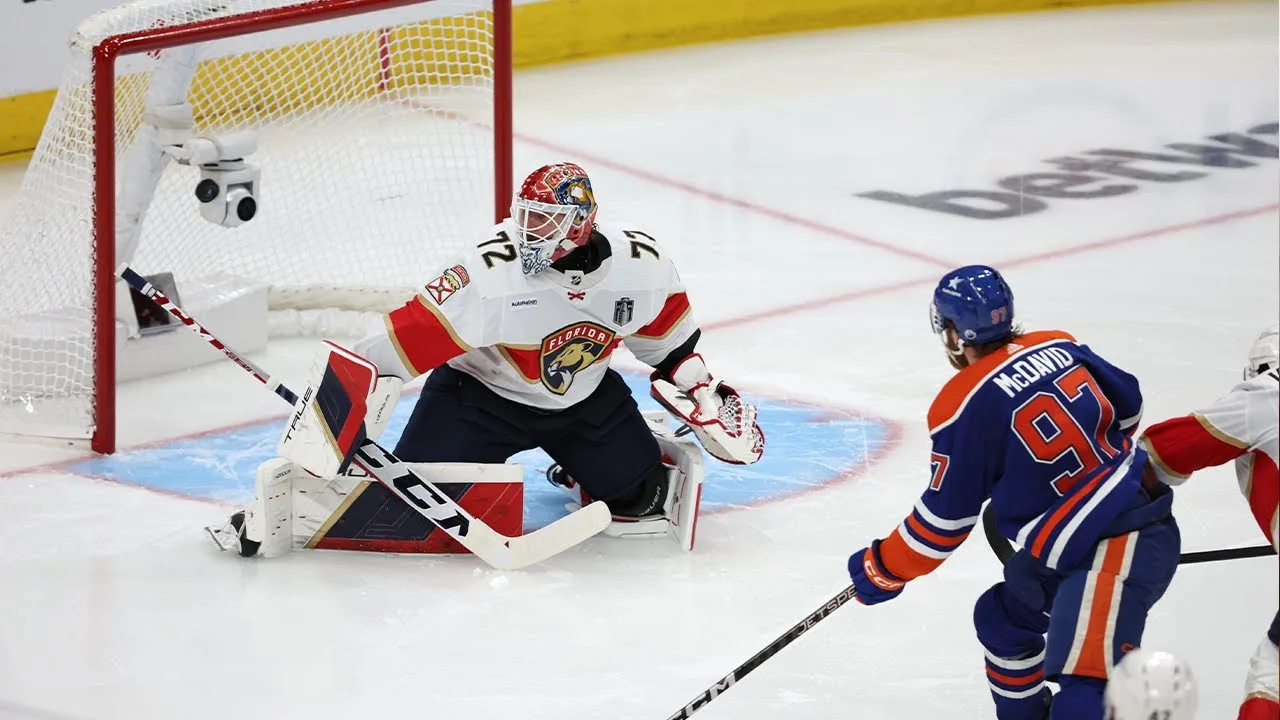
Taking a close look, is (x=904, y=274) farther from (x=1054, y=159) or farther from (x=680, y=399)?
(x=680, y=399)

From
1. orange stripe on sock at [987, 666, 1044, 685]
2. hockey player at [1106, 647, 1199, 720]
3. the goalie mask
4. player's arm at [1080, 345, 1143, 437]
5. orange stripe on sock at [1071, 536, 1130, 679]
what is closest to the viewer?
hockey player at [1106, 647, 1199, 720]

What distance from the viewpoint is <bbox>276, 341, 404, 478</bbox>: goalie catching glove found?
11.0ft

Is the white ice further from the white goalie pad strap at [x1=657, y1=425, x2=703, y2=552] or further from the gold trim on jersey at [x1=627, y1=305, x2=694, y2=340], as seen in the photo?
the gold trim on jersey at [x1=627, y1=305, x2=694, y2=340]

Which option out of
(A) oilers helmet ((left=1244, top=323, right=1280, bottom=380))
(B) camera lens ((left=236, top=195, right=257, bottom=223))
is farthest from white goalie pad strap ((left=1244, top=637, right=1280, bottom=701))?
(B) camera lens ((left=236, top=195, right=257, bottom=223))

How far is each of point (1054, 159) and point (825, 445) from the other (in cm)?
311

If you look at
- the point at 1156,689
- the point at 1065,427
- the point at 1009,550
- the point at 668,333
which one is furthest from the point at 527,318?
the point at 1156,689

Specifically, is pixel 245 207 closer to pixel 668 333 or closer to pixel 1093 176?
pixel 668 333

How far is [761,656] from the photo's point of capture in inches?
108

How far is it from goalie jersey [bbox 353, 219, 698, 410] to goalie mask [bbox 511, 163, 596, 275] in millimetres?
63

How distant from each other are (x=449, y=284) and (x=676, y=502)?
25.4 inches

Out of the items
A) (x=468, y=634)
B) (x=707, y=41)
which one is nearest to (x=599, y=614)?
(x=468, y=634)

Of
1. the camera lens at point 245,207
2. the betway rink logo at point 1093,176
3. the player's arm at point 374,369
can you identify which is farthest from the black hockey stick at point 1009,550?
the betway rink logo at point 1093,176

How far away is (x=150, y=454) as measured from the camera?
4129 millimetres

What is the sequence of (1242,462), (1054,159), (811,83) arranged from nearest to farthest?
(1242,462)
(1054,159)
(811,83)
